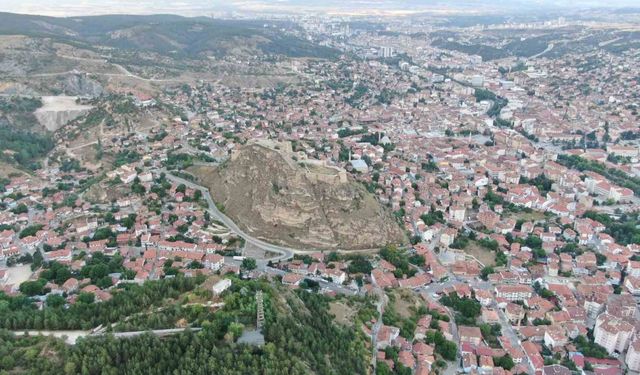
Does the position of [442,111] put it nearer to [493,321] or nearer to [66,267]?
[493,321]

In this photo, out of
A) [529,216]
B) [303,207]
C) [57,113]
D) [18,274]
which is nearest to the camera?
[18,274]

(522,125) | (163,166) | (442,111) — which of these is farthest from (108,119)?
(522,125)

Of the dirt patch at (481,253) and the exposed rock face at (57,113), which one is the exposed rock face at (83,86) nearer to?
the exposed rock face at (57,113)

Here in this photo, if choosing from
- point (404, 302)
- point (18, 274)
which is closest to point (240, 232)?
point (404, 302)

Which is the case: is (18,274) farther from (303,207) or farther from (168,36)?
(168,36)

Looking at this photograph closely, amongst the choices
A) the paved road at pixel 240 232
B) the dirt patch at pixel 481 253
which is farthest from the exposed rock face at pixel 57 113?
the dirt patch at pixel 481 253
